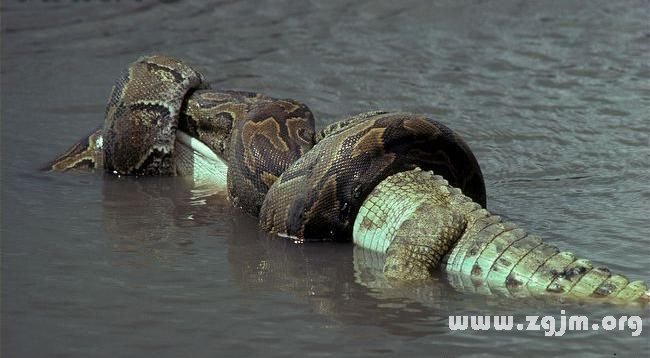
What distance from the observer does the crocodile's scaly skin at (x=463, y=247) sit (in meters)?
7.05

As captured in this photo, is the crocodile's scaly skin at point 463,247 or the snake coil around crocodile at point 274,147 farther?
the snake coil around crocodile at point 274,147

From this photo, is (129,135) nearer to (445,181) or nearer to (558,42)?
(445,181)

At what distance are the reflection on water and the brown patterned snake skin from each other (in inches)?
7.8

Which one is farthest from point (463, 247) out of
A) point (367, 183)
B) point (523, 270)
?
point (367, 183)

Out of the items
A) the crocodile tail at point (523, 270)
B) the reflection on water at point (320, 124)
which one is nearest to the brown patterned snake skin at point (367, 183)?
the crocodile tail at point (523, 270)

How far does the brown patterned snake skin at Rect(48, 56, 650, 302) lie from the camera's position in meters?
7.31

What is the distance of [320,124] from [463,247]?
439 centimetres

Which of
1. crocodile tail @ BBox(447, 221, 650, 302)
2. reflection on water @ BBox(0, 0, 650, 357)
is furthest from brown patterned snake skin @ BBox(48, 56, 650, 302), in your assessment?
reflection on water @ BBox(0, 0, 650, 357)

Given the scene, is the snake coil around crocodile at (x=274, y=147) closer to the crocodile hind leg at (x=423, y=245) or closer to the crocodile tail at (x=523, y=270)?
the crocodile hind leg at (x=423, y=245)

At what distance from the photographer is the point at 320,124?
38.5ft

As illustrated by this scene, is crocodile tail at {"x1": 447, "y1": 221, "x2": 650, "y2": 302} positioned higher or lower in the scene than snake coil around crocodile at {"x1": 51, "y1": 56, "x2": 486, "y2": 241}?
lower

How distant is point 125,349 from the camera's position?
6.38 meters

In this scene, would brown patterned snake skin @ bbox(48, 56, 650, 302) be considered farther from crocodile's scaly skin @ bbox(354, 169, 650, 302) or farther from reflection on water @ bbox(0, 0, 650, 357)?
reflection on water @ bbox(0, 0, 650, 357)

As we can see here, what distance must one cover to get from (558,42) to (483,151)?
4.55 meters
